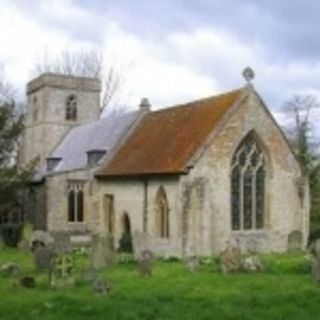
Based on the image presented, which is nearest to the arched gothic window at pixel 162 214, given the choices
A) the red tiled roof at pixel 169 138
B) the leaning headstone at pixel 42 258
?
the red tiled roof at pixel 169 138

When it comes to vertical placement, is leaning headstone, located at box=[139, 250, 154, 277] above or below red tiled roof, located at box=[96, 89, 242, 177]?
below

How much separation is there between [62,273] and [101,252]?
13.7ft

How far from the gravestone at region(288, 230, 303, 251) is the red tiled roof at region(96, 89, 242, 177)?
552 centimetres

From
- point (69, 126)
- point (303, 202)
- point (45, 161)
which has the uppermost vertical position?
point (69, 126)

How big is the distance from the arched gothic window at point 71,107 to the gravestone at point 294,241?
19.9m

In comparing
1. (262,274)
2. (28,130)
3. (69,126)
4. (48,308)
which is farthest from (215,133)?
(28,130)

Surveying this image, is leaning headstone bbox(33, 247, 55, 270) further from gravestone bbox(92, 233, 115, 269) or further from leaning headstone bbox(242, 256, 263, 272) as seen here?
leaning headstone bbox(242, 256, 263, 272)

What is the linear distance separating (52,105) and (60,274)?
84.5 ft

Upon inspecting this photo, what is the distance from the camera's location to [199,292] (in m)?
15.3

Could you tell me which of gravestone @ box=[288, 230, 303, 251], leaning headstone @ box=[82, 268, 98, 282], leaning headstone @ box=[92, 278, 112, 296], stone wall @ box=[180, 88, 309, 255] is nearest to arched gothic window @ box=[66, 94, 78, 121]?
stone wall @ box=[180, 88, 309, 255]

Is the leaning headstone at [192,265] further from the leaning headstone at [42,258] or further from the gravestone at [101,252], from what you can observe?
the leaning headstone at [42,258]

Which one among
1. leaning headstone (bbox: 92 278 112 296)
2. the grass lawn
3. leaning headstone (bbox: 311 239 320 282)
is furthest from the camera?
leaning headstone (bbox: 311 239 320 282)

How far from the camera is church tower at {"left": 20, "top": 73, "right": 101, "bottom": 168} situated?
40719mm

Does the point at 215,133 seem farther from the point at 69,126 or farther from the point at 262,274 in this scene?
the point at 69,126
